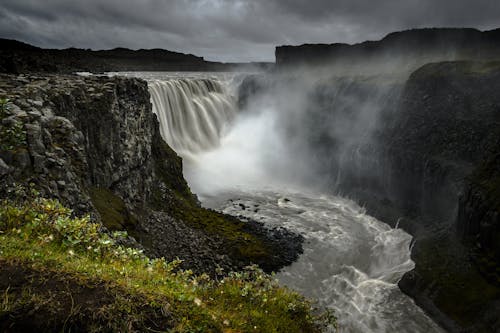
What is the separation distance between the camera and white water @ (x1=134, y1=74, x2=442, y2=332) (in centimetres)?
2108

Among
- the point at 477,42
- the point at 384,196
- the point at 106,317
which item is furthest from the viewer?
the point at 477,42

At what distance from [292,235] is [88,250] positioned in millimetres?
23892

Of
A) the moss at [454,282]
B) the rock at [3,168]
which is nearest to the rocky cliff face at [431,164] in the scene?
the moss at [454,282]

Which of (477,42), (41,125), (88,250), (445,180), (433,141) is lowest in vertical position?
(445,180)

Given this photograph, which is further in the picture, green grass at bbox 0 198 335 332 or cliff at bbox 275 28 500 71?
cliff at bbox 275 28 500 71

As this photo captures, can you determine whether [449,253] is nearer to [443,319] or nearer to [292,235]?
[443,319]

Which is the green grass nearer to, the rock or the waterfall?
the rock

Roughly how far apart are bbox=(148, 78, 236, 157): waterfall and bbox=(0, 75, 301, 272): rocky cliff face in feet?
43.3

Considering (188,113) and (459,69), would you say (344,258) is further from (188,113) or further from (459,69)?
(188,113)

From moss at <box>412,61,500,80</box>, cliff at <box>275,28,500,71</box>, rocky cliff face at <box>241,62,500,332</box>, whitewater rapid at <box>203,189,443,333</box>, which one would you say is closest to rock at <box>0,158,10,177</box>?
whitewater rapid at <box>203,189,443,333</box>

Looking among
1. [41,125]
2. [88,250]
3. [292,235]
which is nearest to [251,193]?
[292,235]

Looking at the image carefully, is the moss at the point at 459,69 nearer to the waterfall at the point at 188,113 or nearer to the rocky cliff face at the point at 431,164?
the rocky cliff face at the point at 431,164

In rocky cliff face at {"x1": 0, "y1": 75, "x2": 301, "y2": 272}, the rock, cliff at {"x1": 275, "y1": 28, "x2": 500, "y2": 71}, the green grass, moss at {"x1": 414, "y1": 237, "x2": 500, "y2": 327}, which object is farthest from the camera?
cliff at {"x1": 275, "y1": 28, "x2": 500, "y2": 71}

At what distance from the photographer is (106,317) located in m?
4.56
